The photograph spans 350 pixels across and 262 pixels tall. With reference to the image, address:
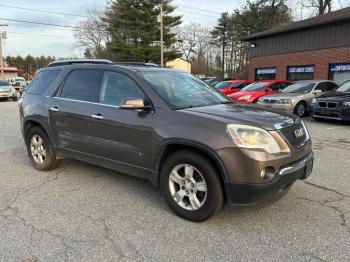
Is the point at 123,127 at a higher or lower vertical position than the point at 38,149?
higher

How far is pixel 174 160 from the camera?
3996 mm

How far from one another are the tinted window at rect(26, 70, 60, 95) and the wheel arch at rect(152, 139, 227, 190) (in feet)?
8.76

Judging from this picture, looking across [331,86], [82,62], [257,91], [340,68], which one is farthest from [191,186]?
[340,68]

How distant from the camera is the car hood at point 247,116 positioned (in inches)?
148

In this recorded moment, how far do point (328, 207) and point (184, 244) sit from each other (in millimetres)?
1948

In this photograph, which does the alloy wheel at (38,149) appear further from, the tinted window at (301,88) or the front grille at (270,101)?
the tinted window at (301,88)

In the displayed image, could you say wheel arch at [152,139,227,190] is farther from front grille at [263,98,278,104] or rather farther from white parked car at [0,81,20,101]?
white parked car at [0,81,20,101]

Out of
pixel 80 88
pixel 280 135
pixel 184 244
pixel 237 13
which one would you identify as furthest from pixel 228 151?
pixel 237 13

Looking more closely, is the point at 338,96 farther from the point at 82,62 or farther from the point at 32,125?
the point at 32,125

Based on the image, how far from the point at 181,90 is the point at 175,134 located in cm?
98

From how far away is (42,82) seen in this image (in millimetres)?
6074

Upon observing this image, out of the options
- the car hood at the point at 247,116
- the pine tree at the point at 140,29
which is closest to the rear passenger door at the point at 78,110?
the car hood at the point at 247,116

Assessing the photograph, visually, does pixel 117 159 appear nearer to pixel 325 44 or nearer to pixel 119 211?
pixel 119 211

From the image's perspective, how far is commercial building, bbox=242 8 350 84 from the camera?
67.4 feet
